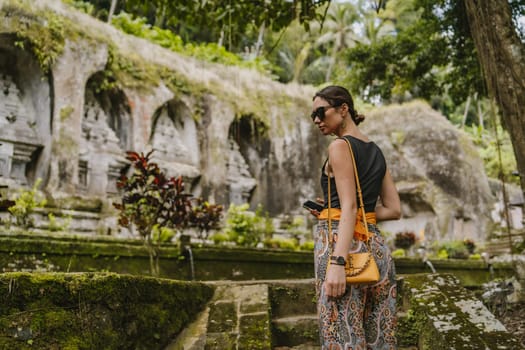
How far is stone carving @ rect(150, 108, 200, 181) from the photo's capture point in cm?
1281

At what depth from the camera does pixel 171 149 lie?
13.3 meters

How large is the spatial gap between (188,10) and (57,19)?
640 cm

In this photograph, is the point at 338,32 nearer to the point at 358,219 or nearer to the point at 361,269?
the point at 358,219

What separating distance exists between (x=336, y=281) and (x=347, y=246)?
145 mm

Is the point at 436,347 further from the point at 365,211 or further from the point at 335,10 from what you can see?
the point at 335,10

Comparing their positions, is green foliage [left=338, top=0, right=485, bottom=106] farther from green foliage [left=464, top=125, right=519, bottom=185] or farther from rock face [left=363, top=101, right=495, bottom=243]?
green foliage [left=464, top=125, right=519, bottom=185]

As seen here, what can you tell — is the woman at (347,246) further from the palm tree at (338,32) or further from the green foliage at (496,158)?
the palm tree at (338,32)

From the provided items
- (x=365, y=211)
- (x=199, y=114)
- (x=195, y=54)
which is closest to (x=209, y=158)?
(x=199, y=114)

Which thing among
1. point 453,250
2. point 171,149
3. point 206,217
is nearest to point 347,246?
point 206,217

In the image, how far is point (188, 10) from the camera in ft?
19.5

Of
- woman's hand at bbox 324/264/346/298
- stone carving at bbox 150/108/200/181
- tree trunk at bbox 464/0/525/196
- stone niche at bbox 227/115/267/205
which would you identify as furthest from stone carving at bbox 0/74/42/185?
woman's hand at bbox 324/264/346/298

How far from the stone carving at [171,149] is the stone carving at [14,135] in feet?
9.62

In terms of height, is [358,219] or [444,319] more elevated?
[358,219]

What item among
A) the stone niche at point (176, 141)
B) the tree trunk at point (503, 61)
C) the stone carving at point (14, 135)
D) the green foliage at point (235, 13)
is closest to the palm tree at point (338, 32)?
the stone niche at point (176, 141)
